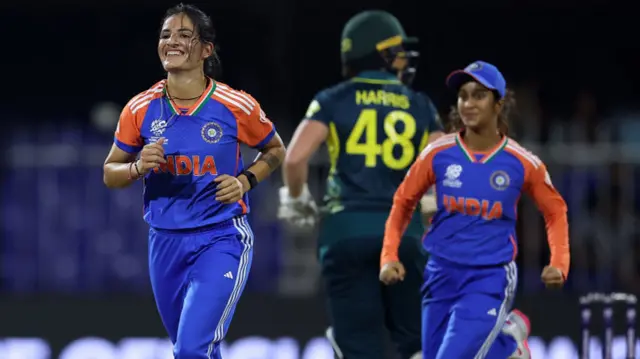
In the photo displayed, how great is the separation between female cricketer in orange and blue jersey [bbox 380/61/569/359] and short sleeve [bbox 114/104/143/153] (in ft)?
3.94

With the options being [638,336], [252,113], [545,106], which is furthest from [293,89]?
[252,113]

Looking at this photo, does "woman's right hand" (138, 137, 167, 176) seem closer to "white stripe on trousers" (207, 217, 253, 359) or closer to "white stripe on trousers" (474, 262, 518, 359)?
"white stripe on trousers" (207, 217, 253, 359)

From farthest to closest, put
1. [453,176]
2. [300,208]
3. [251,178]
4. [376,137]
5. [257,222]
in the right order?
[257,222] < [300,208] < [376,137] < [453,176] < [251,178]

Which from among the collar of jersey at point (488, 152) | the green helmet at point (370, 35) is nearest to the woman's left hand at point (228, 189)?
the collar of jersey at point (488, 152)

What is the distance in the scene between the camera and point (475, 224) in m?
5.78

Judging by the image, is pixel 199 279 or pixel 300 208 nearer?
pixel 199 279

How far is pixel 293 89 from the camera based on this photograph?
12094mm

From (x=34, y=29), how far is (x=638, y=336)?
22.4 feet

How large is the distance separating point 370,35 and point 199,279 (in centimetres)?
194

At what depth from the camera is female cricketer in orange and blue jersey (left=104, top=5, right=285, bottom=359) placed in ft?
17.6

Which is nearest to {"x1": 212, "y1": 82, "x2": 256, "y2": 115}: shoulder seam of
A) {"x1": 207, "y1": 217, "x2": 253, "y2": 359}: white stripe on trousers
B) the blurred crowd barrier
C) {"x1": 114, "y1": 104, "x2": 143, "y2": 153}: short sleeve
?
{"x1": 114, "y1": 104, "x2": 143, "y2": 153}: short sleeve

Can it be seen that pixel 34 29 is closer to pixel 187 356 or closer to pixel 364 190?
pixel 364 190

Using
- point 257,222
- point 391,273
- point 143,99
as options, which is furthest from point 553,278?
point 257,222

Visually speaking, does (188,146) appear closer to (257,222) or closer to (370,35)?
(370,35)
